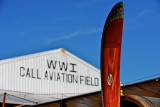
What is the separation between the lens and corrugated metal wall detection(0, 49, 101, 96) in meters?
26.7

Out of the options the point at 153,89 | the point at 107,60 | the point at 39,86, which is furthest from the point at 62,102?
the point at 39,86

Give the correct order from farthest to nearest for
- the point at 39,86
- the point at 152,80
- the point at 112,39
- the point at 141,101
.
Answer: the point at 39,86 < the point at 152,80 < the point at 141,101 < the point at 112,39

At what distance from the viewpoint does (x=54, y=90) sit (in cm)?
2933

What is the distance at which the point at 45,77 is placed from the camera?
29.0 m

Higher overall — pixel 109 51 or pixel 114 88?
pixel 109 51

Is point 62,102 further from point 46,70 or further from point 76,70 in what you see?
point 76,70

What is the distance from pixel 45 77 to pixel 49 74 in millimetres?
524

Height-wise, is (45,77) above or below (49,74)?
below

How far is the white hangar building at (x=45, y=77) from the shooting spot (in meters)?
26.3

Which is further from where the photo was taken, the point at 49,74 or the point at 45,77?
the point at 49,74

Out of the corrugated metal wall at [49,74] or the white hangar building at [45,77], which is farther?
the corrugated metal wall at [49,74]

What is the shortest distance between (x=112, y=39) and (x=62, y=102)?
8590 mm

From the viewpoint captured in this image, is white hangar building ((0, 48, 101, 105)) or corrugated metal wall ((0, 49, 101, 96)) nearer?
white hangar building ((0, 48, 101, 105))

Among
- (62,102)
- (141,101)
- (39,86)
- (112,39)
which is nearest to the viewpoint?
(112,39)
